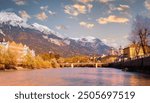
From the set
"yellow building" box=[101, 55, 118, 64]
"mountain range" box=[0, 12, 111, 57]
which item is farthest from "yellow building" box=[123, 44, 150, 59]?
"yellow building" box=[101, 55, 118, 64]

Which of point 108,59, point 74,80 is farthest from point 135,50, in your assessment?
point 108,59

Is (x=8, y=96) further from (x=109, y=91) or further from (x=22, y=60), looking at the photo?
(x=22, y=60)

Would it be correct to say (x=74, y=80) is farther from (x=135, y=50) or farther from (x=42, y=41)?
(x=42, y=41)

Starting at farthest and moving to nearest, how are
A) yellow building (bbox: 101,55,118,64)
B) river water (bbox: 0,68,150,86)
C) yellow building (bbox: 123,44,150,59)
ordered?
yellow building (bbox: 101,55,118,64) → yellow building (bbox: 123,44,150,59) → river water (bbox: 0,68,150,86)

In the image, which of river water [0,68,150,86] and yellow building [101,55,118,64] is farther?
yellow building [101,55,118,64]

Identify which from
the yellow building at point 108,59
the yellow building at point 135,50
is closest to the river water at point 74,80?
the yellow building at point 135,50

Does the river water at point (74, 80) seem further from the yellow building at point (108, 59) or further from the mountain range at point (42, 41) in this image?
the yellow building at point (108, 59)

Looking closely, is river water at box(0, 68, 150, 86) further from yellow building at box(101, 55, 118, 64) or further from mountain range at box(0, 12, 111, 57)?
yellow building at box(101, 55, 118, 64)

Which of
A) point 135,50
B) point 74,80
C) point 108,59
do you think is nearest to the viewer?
point 74,80

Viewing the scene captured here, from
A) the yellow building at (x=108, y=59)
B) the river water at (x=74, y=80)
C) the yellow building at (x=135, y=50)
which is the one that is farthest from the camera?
the yellow building at (x=108, y=59)

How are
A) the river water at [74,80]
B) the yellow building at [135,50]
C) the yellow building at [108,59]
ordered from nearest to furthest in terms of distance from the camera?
the river water at [74,80] < the yellow building at [135,50] < the yellow building at [108,59]

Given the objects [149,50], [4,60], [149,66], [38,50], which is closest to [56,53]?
[38,50]

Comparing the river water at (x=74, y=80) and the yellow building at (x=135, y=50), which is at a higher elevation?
the yellow building at (x=135, y=50)

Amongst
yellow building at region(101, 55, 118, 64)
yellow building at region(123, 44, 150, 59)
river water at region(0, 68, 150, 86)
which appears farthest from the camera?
yellow building at region(101, 55, 118, 64)
